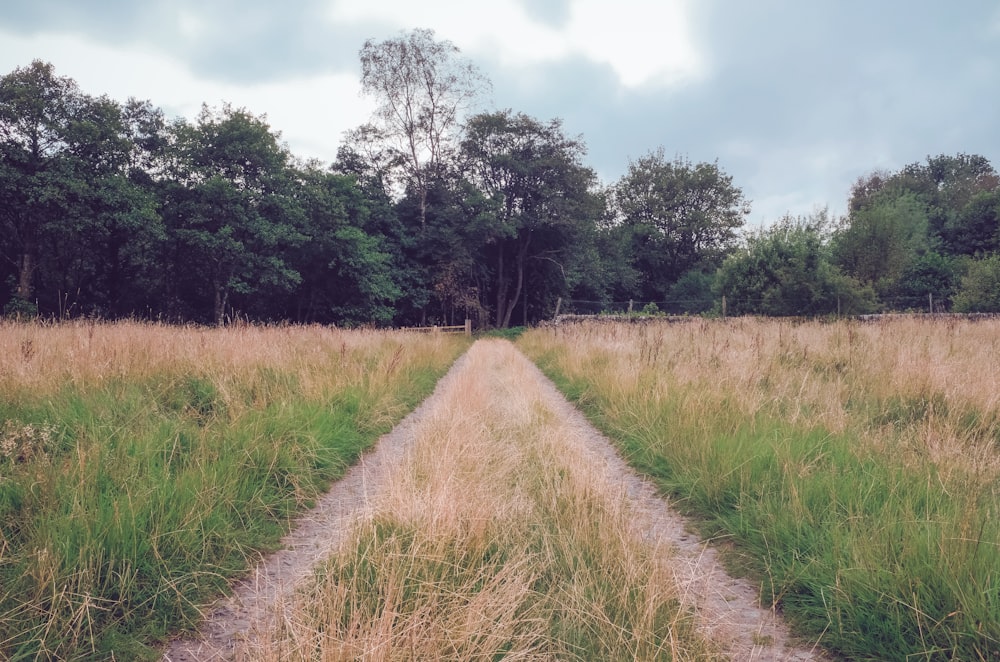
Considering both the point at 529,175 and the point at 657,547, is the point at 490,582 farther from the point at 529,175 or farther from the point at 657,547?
the point at 529,175

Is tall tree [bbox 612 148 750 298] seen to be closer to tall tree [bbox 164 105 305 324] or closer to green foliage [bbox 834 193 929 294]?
green foliage [bbox 834 193 929 294]

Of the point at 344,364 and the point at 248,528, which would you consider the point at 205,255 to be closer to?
the point at 344,364

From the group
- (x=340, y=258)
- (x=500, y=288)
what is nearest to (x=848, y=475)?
(x=340, y=258)

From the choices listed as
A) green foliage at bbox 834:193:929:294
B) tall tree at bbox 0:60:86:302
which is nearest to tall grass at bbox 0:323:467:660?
tall tree at bbox 0:60:86:302

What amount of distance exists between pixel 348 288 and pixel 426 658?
34256 mm

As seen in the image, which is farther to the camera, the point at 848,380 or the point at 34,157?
the point at 34,157

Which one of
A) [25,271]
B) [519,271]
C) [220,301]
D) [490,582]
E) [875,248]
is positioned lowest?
[490,582]

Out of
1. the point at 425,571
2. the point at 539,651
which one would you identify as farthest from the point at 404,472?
the point at 539,651

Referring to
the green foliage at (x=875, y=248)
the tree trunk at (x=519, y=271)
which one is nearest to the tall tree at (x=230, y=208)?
the tree trunk at (x=519, y=271)

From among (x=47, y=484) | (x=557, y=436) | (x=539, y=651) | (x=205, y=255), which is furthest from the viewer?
(x=205, y=255)

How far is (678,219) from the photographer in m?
55.9

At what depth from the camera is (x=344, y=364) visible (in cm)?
837

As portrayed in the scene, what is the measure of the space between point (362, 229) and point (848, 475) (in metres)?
35.2

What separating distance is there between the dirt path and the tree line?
20.1 meters
